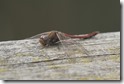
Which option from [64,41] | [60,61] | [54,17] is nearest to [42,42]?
[64,41]

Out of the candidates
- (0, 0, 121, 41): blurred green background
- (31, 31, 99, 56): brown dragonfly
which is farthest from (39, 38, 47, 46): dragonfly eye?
(0, 0, 121, 41): blurred green background

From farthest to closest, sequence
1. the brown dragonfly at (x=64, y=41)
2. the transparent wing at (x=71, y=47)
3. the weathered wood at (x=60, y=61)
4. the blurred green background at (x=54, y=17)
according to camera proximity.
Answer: the blurred green background at (x=54, y=17) < the brown dragonfly at (x=64, y=41) < the transparent wing at (x=71, y=47) < the weathered wood at (x=60, y=61)

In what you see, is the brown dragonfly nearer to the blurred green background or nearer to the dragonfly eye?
the dragonfly eye

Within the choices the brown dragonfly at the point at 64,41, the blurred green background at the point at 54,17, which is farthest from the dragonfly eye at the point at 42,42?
the blurred green background at the point at 54,17

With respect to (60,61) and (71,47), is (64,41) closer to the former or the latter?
(71,47)

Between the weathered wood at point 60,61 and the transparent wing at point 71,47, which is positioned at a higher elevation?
the weathered wood at point 60,61

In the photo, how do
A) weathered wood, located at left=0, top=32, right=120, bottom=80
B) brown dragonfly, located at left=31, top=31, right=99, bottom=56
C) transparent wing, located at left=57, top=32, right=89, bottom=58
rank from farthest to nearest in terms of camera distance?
1. brown dragonfly, located at left=31, top=31, right=99, bottom=56
2. transparent wing, located at left=57, top=32, right=89, bottom=58
3. weathered wood, located at left=0, top=32, right=120, bottom=80

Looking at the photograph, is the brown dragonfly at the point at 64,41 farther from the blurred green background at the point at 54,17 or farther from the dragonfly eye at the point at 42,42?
the blurred green background at the point at 54,17

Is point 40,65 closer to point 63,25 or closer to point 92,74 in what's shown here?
point 92,74
